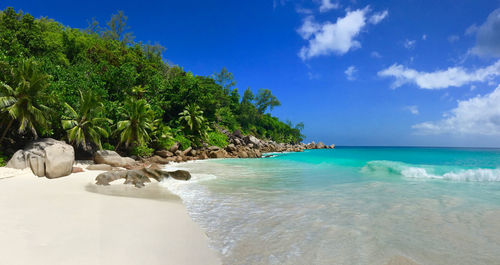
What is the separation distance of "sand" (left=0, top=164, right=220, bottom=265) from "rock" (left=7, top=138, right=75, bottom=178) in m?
2.24

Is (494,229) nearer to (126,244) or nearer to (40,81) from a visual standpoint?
(126,244)

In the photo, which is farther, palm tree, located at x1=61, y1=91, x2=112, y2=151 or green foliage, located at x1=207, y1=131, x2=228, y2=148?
green foliage, located at x1=207, y1=131, x2=228, y2=148

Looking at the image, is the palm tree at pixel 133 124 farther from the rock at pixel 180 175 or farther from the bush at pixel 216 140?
the bush at pixel 216 140

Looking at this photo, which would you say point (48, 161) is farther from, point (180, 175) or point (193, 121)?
point (193, 121)

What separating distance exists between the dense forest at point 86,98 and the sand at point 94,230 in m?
8.07

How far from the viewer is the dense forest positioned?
42.4 feet

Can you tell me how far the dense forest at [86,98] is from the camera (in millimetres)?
12922

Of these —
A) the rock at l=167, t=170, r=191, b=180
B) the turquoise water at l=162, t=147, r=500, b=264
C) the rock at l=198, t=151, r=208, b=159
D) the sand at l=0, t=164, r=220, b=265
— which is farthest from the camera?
the rock at l=198, t=151, r=208, b=159

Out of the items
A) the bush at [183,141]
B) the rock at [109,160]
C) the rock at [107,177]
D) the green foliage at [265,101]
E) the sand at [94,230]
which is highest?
the green foliage at [265,101]

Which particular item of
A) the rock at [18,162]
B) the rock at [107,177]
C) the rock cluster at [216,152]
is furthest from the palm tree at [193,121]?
the rock at [107,177]

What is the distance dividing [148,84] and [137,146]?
14467 millimetres

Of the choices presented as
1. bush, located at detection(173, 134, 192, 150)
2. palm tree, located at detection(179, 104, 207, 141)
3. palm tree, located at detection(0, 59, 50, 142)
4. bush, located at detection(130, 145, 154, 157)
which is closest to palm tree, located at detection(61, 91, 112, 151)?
palm tree, located at detection(0, 59, 50, 142)

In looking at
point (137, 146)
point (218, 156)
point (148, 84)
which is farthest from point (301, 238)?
point (148, 84)

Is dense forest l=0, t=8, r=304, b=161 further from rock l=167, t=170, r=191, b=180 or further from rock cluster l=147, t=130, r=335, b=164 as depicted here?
rock l=167, t=170, r=191, b=180
